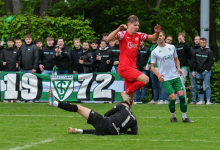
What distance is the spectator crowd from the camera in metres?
15.7

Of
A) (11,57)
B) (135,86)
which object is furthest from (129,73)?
(11,57)

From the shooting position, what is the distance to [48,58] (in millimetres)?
16797

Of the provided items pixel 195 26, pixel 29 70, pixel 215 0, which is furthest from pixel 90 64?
pixel 195 26

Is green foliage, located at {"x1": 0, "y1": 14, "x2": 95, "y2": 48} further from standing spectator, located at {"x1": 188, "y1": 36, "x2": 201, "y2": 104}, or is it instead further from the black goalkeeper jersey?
the black goalkeeper jersey

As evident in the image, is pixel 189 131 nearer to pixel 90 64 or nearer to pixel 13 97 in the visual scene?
pixel 90 64

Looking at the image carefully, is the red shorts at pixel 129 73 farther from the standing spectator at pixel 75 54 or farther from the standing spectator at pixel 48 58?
the standing spectator at pixel 48 58

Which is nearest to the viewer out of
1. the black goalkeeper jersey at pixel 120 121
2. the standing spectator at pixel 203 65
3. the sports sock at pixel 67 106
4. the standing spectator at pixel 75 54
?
the black goalkeeper jersey at pixel 120 121

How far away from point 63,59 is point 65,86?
1.17m

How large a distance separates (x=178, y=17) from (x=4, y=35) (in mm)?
11066

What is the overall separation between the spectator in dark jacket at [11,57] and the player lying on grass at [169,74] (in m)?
7.88

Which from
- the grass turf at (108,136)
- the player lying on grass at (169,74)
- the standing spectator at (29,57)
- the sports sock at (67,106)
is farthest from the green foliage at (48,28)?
the sports sock at (67,106)

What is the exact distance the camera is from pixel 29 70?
670 inches

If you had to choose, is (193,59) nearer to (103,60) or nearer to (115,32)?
(103,60)

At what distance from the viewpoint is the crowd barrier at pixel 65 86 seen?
16.1 m
